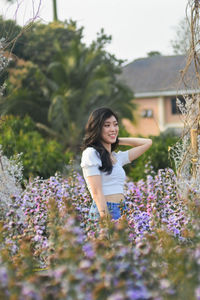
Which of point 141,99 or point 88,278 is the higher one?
point 141,99

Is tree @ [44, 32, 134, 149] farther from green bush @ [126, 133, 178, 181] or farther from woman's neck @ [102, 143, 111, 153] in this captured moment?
woman's neck @ [102, 143, 111, 153]

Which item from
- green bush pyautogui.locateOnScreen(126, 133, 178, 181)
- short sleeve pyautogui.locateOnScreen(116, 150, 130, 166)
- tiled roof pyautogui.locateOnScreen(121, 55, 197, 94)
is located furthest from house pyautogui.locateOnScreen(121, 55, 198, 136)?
short sleeve pyautogui.locateOnScreen(116, 150, 130, 166)

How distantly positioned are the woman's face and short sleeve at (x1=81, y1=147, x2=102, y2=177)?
167 millimetres

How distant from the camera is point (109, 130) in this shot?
3.91 m

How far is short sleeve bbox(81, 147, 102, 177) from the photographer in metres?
3.72

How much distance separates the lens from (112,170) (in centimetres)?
391

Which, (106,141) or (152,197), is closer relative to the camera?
(106,141)

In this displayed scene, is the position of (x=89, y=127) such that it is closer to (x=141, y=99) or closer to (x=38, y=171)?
(x=38, y=171)

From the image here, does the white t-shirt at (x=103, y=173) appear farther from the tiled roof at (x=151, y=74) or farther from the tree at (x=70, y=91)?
the tiled roof at (x=151, y=74)

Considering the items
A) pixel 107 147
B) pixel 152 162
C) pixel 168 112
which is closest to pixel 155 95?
pixel 168 112

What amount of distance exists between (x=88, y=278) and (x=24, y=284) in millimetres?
246

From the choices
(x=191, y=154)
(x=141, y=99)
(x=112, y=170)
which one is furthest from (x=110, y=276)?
(x=141, y=99)

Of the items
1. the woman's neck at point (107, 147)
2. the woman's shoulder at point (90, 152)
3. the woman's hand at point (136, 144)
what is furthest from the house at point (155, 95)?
the woman's shoulder at point (90, 152)

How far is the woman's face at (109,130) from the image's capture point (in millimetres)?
3910
